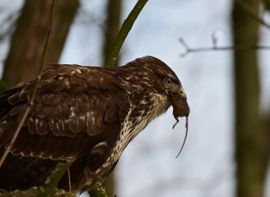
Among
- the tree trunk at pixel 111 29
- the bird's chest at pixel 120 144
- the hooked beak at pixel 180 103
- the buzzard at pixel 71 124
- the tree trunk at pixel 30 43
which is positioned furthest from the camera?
the tree trunk at pixel 111 29

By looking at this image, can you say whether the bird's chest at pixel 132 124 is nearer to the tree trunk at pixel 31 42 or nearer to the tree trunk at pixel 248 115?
the tree trunk at pixel 31 42

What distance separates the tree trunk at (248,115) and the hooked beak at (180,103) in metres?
5.17

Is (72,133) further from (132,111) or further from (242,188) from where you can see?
(242,188)

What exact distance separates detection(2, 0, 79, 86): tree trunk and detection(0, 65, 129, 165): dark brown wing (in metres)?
1.55

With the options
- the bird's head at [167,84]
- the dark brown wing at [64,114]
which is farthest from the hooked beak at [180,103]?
the dark brown wing at [64,114]

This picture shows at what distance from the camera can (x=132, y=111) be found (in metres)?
7.68

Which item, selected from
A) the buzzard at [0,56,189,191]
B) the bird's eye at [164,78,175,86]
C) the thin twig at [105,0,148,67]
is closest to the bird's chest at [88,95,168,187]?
the buzzard at [0,56,189,191]

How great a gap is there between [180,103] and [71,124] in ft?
3.32

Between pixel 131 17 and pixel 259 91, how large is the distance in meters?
6.50

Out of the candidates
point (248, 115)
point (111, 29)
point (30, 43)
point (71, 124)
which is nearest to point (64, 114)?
point (71, 124)

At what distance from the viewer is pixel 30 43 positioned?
932 cm

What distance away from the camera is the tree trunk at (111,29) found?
43.2 ft

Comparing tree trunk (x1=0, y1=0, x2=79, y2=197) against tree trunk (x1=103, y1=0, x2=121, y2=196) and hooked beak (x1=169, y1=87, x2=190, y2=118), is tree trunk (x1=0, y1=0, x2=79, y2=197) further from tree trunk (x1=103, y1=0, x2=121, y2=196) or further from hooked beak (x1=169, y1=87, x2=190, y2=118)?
tree trunk (x1=103, y1=0, x2=121, y2=196)

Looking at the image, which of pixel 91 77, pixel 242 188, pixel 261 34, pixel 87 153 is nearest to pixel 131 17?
pixel 91 77
